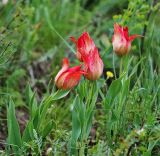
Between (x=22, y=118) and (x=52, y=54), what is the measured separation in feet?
2.15

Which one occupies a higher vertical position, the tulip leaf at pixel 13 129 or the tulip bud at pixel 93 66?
the tulip bud at pixel 93 66

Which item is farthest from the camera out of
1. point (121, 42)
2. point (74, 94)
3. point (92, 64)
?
point (74, 94)

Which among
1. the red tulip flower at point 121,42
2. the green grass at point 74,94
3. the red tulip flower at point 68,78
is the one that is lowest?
the green grass at point 74,94

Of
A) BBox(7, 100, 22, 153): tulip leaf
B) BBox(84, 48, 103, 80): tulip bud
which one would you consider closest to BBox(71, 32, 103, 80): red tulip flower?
BBox(84, 48, 103, 80): tulip bud

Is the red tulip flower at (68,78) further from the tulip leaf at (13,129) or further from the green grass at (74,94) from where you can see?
the tulip leaf at (13,129)

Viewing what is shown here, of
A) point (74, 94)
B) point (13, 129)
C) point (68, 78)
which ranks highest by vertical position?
point (68, 78)

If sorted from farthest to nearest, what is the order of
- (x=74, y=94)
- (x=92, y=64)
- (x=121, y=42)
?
(x=74, y=94), (x=121, y=42), (x=92, y=64)

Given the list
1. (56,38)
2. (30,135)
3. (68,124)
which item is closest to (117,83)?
(30,135)

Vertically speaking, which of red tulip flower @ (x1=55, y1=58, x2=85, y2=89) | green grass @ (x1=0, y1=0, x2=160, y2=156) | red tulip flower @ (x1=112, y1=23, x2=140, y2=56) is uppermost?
red tulip flower @ (x1=112, y1=23, x2=140, y2=56)

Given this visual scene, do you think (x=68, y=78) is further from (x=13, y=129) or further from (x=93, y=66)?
(x=13, y=129)

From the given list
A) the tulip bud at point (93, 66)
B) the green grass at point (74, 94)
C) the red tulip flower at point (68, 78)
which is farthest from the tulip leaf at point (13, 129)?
the tulip bud at point (93, 66)

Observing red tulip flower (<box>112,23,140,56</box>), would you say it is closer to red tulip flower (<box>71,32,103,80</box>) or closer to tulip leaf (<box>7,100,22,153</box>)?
red tulip flower (<box>71,32,103,80</box>)

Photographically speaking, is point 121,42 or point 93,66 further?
point 121,42

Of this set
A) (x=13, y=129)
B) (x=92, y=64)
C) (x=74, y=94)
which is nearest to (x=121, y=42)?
(x=92, y=64)
